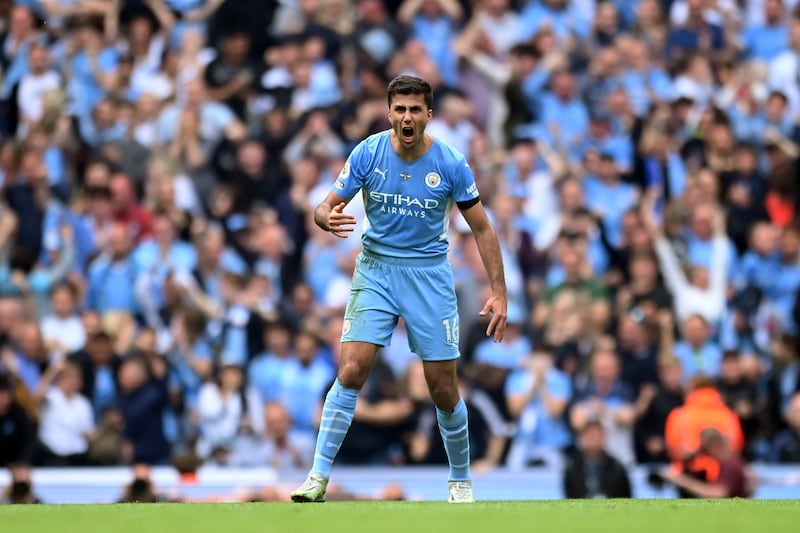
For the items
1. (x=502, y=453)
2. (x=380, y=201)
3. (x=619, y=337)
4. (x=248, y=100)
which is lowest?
(x=502, y=453)

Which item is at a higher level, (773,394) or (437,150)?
(437,150)

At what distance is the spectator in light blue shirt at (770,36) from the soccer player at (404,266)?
957 centimetres

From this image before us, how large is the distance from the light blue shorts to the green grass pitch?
981 mm

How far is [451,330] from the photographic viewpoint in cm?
1009

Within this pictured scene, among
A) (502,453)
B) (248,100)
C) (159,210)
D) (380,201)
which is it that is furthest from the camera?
(248,100)

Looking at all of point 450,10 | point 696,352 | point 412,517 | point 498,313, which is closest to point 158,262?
point 450,10

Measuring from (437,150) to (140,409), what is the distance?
19.8ft

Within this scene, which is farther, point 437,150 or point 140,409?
point 140,409

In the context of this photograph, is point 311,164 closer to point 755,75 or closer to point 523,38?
point 523,38

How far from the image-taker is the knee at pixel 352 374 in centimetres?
989

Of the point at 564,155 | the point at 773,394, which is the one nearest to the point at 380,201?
the point at 773,394

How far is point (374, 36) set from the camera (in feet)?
60.1

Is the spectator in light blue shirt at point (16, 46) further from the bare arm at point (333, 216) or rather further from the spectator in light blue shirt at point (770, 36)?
the bare arm at point (333, 216)

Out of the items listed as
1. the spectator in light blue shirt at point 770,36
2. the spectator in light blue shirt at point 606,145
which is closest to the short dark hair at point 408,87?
the spectator in light blue shirt at point 606,145
